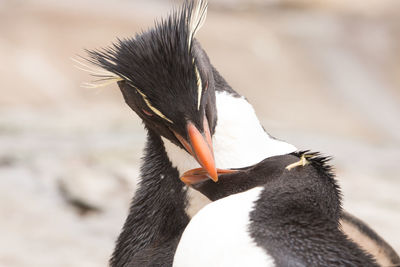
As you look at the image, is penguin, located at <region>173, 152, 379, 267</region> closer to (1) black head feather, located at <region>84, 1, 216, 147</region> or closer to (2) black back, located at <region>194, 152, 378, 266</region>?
(2) black back, located at <region>194, 152, 378, 266</region>

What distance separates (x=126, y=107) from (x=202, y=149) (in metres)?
3.89

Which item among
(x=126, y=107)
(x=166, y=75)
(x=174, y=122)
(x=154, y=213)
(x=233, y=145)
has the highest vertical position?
(x=166, y=75)

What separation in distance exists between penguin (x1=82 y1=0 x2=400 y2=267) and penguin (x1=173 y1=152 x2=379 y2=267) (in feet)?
0.39

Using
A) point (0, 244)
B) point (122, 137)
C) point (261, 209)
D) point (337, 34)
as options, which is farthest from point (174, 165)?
point (337, 34)

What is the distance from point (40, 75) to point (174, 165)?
442 cm

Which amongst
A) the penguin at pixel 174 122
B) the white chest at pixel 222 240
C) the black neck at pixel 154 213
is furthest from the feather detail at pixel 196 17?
the white chest at pixel 222 240

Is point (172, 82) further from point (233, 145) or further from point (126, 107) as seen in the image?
point (126, 107)

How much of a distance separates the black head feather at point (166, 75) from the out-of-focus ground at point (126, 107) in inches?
56.2

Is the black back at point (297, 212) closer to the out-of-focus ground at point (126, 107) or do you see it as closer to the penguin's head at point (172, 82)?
the penguin's head at point (172, 82)

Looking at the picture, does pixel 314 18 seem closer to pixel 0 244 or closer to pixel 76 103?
pixel 76 103

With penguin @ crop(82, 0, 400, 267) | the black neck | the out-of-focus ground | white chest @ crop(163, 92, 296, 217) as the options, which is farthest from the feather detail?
the out-of-focus ground

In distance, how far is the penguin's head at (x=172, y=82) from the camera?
1.76 m

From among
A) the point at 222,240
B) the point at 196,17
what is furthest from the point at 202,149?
the point at 196,17

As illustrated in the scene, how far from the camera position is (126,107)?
5.56 metres
